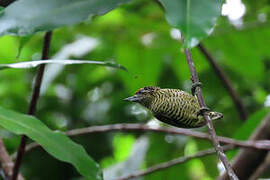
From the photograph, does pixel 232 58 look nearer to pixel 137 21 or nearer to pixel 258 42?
pixel 258 42

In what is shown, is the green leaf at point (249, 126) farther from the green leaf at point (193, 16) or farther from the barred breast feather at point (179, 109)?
the green leaf at point (193, 16)

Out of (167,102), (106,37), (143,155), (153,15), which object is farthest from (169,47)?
(167,102)

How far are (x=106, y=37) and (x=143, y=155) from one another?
0.66 m

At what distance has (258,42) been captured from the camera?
2609 mm

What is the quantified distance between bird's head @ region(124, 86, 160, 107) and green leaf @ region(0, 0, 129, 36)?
28 cm

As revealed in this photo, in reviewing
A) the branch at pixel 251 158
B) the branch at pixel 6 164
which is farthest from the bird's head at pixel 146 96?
the branch at pixel 251 158

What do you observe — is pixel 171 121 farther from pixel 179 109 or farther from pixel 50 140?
pixel 50 140

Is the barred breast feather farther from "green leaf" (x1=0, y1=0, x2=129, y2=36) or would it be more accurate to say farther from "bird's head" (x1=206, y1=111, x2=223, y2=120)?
"green leaf" (x1=0, y1=0, x2=129, y2=36)

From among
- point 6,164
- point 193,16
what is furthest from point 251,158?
point 193,16

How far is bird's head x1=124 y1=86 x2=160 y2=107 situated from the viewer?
1.42 m

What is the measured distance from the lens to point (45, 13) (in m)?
1.27

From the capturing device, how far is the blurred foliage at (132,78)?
258 cm

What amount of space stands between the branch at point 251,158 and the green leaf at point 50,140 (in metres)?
0.93

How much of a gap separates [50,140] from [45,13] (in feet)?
1.14
